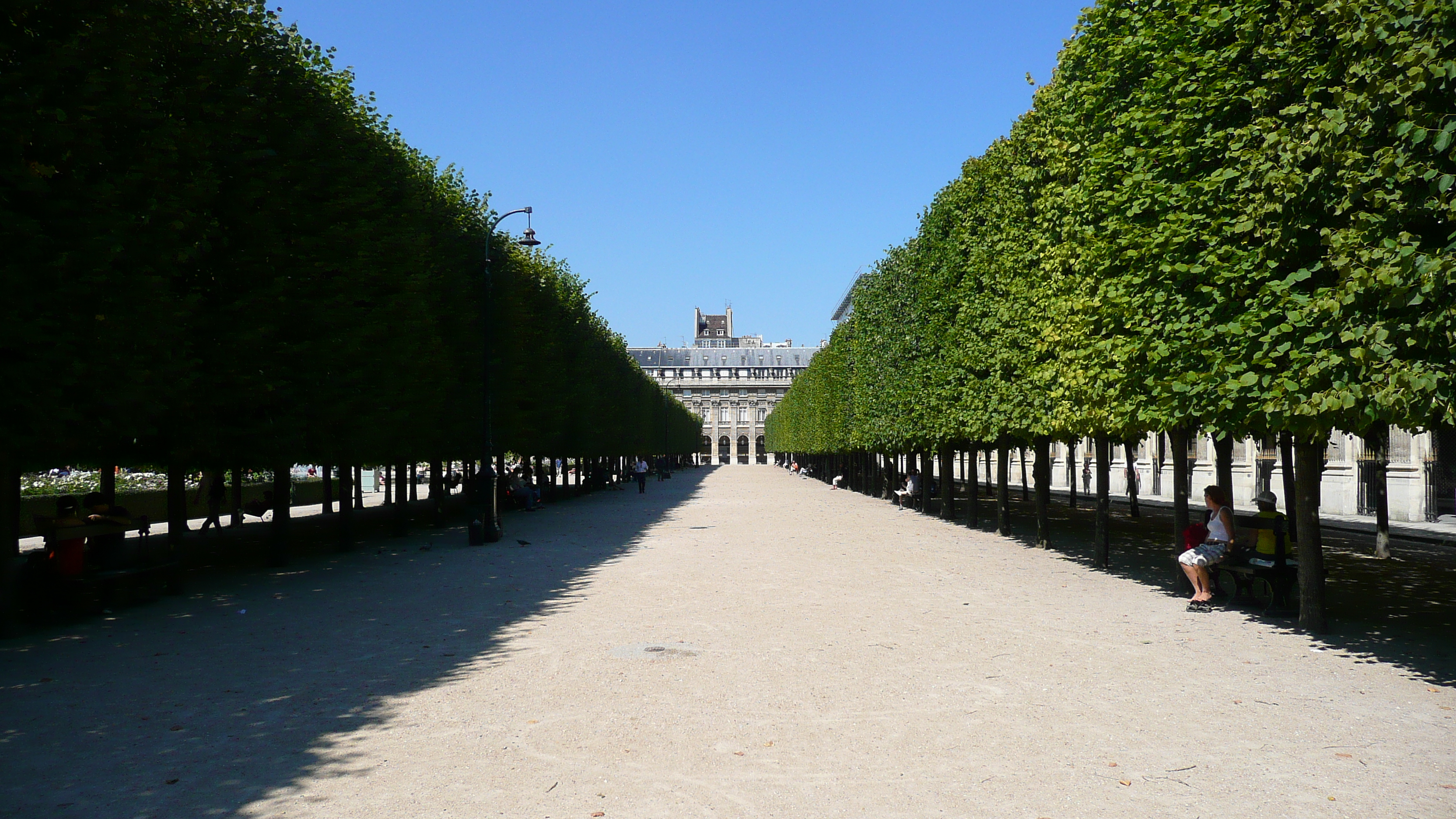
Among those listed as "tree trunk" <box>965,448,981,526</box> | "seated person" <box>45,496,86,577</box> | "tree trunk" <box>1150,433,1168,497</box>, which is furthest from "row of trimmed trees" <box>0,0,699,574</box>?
"tree trunk" <box>1150,433,1168,497</box>

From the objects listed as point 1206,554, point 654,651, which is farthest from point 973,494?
point 654,651

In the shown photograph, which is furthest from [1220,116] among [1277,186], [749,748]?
[749,748]

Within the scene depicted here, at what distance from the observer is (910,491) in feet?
123

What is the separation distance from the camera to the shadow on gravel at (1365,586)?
10.3 meters

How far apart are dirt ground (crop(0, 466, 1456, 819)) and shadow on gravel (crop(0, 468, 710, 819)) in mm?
42

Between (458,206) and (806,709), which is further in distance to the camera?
(458,206)

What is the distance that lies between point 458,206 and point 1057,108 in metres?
19.7

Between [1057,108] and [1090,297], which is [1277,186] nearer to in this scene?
[1090,297]

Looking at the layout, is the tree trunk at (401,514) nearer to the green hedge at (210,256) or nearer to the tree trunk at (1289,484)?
the green hedge at (210,256)

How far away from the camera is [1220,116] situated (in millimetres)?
11789

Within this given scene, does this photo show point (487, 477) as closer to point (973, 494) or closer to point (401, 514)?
point (401, 514)

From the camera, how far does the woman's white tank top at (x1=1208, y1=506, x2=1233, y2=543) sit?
13.3m

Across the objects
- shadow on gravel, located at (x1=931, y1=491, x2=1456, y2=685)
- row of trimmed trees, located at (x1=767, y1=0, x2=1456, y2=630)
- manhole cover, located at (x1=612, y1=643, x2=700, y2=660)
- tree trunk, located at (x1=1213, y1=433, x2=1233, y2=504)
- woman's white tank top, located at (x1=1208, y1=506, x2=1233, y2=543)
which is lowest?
shadow on gravel, located at (x1=931, y1=491, x2=1456, y2=685)

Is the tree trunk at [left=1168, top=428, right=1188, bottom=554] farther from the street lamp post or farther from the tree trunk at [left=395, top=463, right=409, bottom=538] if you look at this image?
the tree trunk at [left=395, top=463, right=409, bottom=538]
